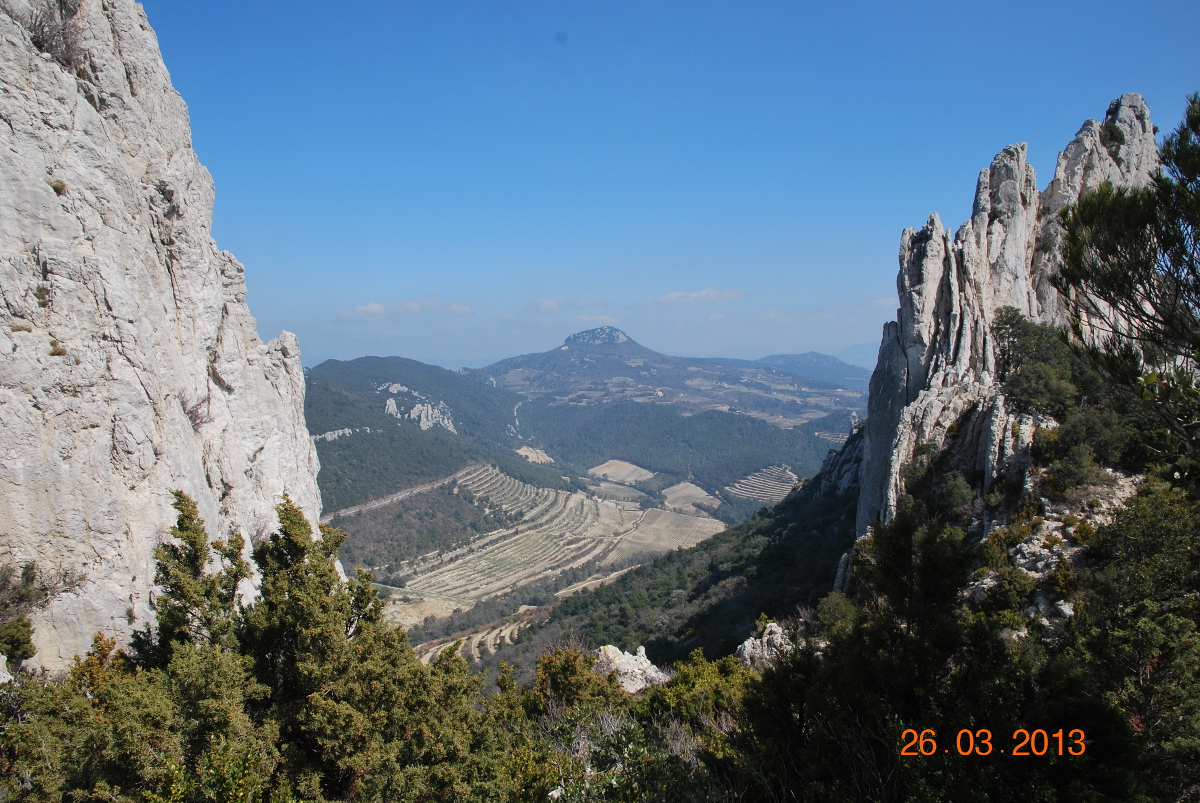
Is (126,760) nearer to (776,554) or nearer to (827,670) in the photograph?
(827,670)

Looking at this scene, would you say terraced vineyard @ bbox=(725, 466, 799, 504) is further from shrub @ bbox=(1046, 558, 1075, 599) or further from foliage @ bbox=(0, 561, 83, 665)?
foliage @ bbox=(0, 561, 83, 665)

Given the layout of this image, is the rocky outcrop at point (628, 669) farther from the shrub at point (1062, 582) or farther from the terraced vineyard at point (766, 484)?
the terraced vineyard at point (766, 484)

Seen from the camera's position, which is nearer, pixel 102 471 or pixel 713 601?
pixel 102 471

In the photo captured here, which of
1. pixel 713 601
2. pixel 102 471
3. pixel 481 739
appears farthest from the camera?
pixel 713 601

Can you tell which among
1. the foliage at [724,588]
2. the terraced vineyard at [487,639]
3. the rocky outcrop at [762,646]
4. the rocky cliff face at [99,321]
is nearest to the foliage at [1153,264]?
the rocky outcrop at [762,646]

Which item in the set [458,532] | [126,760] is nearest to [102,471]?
[126,760]

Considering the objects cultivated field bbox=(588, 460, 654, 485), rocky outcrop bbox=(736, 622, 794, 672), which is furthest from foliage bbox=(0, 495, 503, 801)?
cultivated field bbox=(588, 460, 654, 485)
